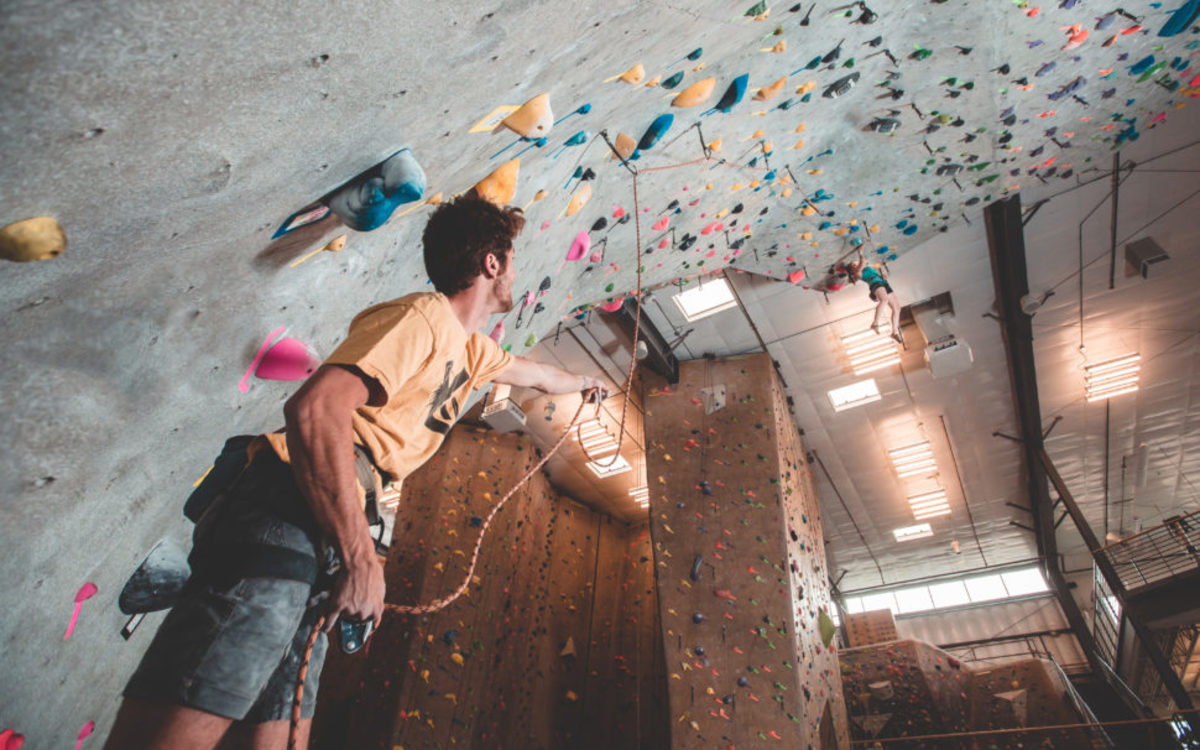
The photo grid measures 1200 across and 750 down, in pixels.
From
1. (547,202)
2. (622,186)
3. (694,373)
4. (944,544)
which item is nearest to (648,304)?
(694,373)

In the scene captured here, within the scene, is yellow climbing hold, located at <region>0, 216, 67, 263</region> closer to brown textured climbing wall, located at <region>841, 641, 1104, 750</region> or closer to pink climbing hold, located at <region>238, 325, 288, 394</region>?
pink climbing hold, located at <region>238, 325, 288, 394</region>

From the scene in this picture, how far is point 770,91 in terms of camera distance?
7.48 feet

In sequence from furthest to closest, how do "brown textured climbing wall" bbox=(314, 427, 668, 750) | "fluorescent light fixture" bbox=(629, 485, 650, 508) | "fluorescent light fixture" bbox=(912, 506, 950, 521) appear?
"fluorescent light fixture" bbox=(912, 506, 950, 521), "fluorescent light fixture" bbox=(629, 485, 650, 508), "brown textured climbing wall" bbox=(314, 427, 668, 750)

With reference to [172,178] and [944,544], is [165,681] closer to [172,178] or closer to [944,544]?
[172,178]

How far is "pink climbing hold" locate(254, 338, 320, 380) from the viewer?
1326 mm

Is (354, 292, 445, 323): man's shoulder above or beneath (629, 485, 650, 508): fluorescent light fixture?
beneath

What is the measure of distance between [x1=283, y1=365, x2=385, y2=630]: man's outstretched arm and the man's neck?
0.50 m

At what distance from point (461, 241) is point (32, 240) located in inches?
33.4

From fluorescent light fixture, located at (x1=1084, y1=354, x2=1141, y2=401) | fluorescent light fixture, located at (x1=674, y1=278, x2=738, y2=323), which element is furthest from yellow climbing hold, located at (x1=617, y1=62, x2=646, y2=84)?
fluorescent light fixture, located at (x1=1084, y1=354, x2=1141, y2=401)

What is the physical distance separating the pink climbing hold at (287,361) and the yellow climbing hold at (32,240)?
0.60 metres

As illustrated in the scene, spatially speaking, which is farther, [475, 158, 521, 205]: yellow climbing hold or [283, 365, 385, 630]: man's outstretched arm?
[475, 158, 521, 205]: yellow climbing hold

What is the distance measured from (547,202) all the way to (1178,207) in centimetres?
535

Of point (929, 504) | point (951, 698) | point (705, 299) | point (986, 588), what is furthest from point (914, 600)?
point (705, 299)

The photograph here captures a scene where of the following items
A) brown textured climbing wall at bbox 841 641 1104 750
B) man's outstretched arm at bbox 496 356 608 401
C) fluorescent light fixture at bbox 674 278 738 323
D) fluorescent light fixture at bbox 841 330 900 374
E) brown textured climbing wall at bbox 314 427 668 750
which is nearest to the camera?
man's outstretched arm at bbox 496 356 608 401
